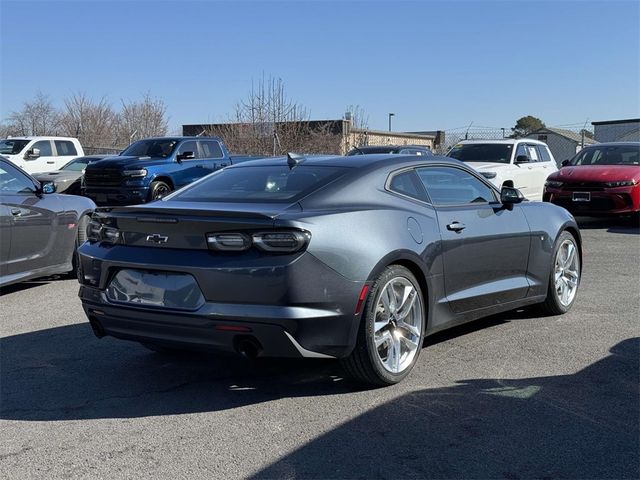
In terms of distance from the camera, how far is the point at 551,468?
342 cm

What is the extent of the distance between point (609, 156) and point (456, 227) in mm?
10999

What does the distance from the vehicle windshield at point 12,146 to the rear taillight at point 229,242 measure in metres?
18.1

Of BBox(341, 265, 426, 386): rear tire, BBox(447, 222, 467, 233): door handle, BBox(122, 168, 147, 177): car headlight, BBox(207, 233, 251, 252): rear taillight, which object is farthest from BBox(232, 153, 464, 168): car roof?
BBox(122, 168, 147, 177): car headlight

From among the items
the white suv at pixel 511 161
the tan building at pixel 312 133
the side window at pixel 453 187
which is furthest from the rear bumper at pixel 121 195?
the side window at pixel 453 187

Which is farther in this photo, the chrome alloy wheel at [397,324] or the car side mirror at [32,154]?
the car side mirror at [32,154]

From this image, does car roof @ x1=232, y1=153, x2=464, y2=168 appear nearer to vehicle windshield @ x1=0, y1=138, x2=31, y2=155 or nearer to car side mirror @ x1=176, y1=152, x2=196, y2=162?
car side mirror @ x1=176, y1=152, x2=196, y2=162

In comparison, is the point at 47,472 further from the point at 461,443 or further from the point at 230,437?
the point at 461,443

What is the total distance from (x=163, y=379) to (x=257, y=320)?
3.90 feet

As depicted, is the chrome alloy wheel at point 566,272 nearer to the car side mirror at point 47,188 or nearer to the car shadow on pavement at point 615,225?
the car side mirror at point 47,188

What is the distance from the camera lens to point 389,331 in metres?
4.62

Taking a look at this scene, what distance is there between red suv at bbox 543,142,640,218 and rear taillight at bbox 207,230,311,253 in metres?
10.7

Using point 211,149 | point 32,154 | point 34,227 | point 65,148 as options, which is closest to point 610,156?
point 211,149

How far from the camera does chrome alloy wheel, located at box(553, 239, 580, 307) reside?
6562 millimetres

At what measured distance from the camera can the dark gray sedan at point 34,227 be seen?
7.42 m
